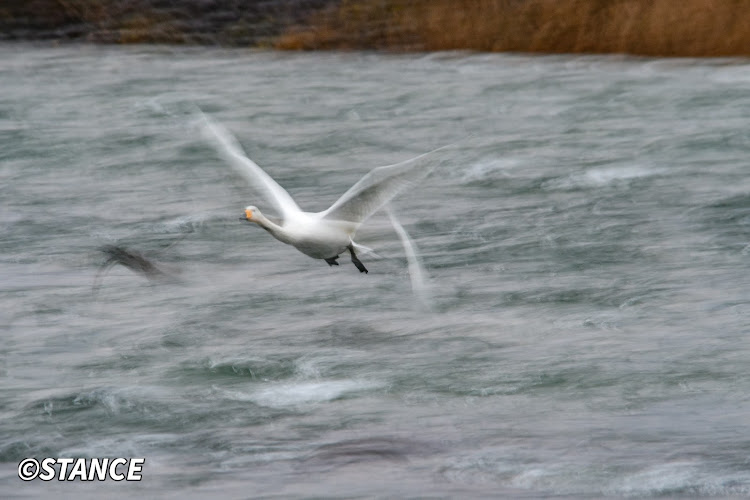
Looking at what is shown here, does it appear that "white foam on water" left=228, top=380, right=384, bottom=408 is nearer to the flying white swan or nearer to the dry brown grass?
the flying white swan

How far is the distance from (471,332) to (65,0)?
548 inches

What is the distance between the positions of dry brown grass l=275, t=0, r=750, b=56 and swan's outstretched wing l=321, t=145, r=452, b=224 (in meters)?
10.3

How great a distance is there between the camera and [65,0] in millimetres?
21672

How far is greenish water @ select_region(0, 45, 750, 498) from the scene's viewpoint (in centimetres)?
720

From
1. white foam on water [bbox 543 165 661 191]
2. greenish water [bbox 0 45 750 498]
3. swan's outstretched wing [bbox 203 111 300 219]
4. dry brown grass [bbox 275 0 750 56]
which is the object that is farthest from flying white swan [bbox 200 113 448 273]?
dry brown grass [bbox 275 0 750 56]

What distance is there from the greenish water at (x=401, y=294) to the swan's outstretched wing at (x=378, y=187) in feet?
2.90

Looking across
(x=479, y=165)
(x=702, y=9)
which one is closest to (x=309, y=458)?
(x=479, y=165)

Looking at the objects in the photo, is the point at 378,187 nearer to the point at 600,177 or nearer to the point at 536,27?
the point at 600,177

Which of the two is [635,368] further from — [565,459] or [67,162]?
[67,162]

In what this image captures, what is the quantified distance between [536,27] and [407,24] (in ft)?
6.00

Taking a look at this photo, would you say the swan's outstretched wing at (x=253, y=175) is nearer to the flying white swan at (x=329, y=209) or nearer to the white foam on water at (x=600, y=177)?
the flying white swan at (x=329, y=209)

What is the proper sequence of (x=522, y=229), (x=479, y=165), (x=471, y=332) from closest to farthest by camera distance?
(x=471, y=332)
(x=522, y=229)
(x=479, y=165)

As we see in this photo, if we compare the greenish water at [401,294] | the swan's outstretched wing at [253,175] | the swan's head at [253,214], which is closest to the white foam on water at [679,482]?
the greenish water at [401,294]

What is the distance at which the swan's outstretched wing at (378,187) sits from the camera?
772 centimetres
